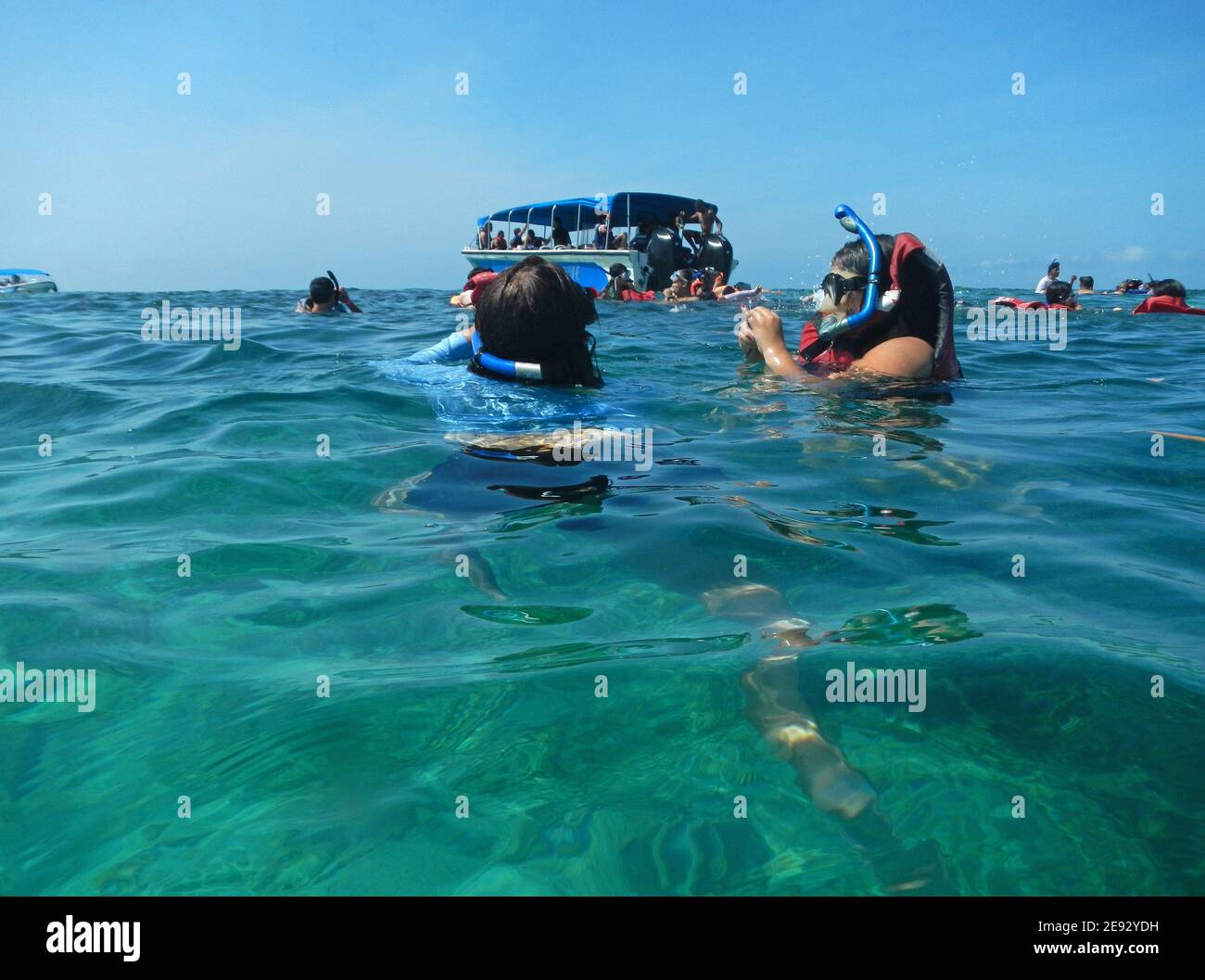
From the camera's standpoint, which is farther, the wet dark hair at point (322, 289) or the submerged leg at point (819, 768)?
the wet dark hair at point (322, 289)

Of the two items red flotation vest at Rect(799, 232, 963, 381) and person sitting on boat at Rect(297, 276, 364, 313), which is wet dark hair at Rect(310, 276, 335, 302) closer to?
person sitting on boat at Rect(297, 276, 364, 313)

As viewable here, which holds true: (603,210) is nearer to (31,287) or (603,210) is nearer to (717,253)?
(717,253)

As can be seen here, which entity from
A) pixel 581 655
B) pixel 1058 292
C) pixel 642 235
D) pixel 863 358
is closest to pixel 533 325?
pixel 581 655

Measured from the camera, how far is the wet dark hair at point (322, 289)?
13.7 meters

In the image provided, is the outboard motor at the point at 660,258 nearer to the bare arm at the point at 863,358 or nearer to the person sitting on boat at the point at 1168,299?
the person sitting on boat at the point at 1168,299

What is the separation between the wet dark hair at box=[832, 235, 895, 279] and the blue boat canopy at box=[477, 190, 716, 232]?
57.1 ft

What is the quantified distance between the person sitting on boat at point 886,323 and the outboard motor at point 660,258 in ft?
55.8

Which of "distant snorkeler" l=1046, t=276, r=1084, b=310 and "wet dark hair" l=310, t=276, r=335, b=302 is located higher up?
"distant snorkeler" l=1046, t=276, r=1084, b=310

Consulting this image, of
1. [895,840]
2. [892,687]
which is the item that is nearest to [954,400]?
[892,687]

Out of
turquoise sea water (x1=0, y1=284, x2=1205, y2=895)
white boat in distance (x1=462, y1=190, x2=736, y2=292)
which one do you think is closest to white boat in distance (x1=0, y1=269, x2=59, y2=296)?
white boat in distance (x1=462, y1=190, x2=736, y2=292)

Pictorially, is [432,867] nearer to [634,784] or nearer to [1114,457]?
[634,784]

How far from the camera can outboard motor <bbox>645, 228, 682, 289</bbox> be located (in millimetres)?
22969
